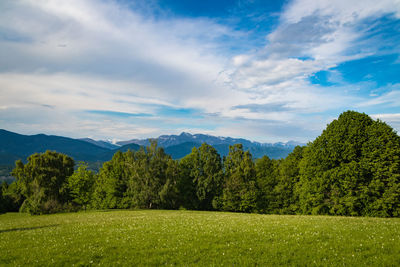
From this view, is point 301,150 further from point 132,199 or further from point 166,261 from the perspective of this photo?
point 166,261

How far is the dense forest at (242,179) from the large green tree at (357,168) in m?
0.14

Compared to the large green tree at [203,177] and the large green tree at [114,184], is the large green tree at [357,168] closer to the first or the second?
the large green tree at [203,177]

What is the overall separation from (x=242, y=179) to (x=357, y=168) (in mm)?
31612

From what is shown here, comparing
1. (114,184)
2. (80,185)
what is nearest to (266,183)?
(114,184)

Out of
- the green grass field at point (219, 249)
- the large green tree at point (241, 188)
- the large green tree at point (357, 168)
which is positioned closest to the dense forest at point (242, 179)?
the large green tree at point (357, 168)

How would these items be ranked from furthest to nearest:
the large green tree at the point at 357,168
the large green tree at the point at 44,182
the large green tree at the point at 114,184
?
the large green tree at the point at 114,184 < the large green tree at the point at 44,182 < the large green tree at the point at 357,168

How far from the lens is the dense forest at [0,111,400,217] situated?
3812cm

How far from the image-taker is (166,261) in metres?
10.6

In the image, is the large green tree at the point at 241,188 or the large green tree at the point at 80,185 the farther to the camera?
the large green tree at the point at 241,188

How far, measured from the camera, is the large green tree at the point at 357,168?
3709 centimetres

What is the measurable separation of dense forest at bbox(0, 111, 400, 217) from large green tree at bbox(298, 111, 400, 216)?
140 mm

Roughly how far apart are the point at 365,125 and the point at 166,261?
142 ft

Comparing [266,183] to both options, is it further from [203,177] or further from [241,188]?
[203,177]

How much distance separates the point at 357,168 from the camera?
126ft
